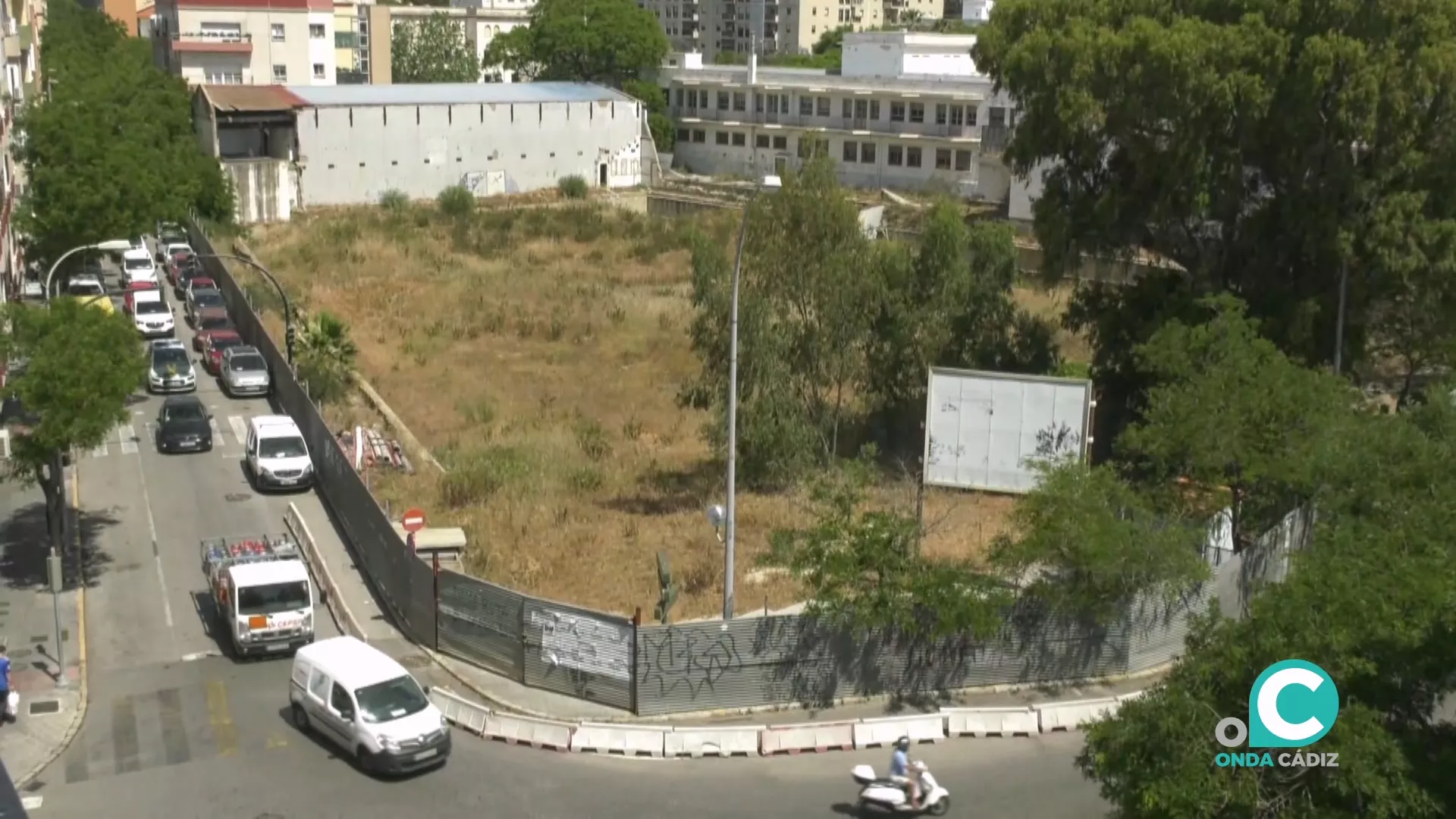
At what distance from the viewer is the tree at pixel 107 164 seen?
43875mm

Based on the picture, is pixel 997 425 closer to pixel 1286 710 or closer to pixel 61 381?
pixel 61 381

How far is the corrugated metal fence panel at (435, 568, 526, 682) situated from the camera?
21391 millimetres

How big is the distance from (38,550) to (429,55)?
8520 centimetres

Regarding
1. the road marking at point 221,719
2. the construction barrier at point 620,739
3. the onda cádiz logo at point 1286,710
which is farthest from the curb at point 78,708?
the onda cádiz logo at point 1286,710

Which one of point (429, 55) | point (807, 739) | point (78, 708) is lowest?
point (78, 708)

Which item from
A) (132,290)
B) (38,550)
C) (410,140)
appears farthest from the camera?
(410,140)

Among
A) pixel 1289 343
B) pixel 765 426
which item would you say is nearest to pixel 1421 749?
pixel 765 426

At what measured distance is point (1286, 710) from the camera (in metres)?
12.0

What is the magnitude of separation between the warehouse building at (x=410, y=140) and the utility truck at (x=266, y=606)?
48.9 m

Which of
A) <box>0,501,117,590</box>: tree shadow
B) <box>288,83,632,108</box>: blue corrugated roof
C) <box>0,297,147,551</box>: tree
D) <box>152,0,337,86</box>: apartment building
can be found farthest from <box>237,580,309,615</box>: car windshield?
<box>152,0,337,86</box>: apartment building

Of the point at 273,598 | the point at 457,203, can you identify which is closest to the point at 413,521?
the point at 273,598

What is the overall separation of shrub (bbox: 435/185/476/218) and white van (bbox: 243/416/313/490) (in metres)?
38.7

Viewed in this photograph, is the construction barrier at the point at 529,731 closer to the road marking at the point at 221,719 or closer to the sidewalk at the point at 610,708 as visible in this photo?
the sidewalk at the point at 610,708

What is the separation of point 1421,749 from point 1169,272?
2346 centimetres
